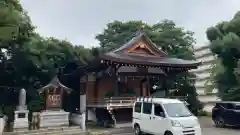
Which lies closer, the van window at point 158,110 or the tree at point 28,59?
the van window at point 158,110

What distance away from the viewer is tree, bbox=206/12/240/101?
20.9 metres

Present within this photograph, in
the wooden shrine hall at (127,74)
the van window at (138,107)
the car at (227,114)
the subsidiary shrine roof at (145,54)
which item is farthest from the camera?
the subsidiary shrine roof at (145,54)

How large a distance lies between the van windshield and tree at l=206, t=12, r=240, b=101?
11270mm

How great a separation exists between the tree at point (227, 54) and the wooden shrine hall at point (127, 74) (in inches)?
180

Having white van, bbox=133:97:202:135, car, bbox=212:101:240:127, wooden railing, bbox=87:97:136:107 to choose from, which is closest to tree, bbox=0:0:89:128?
wooden railing, bbox=87:97:136:107

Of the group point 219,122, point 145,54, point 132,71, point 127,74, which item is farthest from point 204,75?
point 127,74

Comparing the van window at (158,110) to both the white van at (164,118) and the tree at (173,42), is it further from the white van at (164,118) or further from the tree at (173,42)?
the tree at (173,42)

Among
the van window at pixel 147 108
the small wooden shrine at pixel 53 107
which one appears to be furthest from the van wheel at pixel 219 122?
the small wooden shrine at pixel 53 107

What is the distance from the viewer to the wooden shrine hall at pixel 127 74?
16141 millimetres

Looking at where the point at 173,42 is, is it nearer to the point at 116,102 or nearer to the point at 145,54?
the point at 145,54

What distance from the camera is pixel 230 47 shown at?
2106 centimetres

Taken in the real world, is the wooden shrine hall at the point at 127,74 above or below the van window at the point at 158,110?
A: above

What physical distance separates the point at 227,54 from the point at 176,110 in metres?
13.3

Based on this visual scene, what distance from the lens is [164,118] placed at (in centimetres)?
1059
